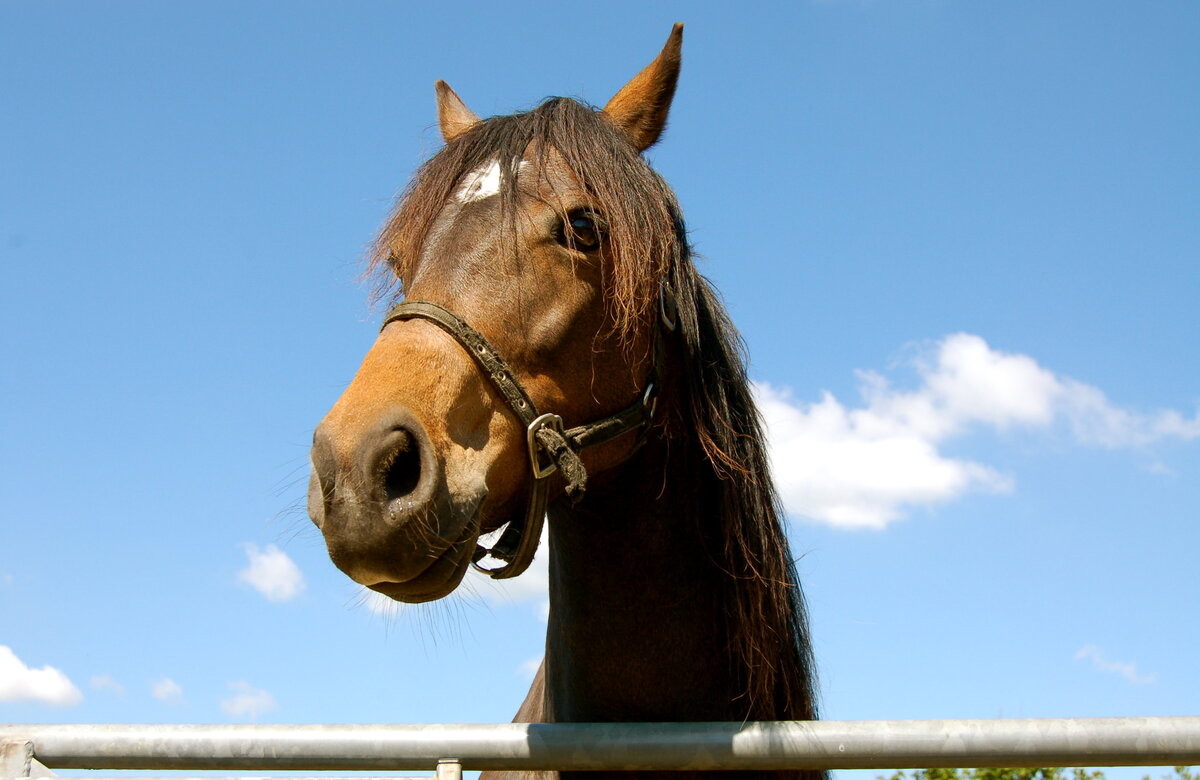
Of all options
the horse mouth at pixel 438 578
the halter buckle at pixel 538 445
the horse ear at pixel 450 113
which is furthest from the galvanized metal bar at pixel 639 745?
the horse ear at pixel 450 113

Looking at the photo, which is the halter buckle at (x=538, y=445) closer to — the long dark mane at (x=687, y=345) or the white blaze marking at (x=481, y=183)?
the long dark mane at (x=687, y=345)

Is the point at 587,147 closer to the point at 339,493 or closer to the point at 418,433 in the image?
the point at 418,433

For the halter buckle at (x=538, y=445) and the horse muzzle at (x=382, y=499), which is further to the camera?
the halter buckle at (x=538, y=445)

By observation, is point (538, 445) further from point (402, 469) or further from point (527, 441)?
point (402, 469)

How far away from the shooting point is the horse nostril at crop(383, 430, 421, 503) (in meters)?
2.13

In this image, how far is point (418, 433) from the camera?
7.08 feet

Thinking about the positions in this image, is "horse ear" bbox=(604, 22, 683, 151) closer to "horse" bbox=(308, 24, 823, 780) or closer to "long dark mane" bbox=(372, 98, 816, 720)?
"horse" bbox=(308, 24, 823, 780)

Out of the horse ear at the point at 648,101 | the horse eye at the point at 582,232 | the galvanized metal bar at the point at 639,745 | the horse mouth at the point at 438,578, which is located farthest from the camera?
the horse ear at the point at 648,101

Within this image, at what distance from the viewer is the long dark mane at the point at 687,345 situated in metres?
2.74

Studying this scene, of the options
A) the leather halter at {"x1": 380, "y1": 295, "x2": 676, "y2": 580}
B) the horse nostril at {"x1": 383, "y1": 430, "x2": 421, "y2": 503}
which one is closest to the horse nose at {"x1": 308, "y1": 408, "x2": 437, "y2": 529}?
the horse nostril at {"x1": 383, "y1": 430, "x2": 421, "y2": 503}

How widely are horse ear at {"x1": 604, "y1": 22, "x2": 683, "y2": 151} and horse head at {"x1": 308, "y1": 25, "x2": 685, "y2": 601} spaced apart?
0.46 feet

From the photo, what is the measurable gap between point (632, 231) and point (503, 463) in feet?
2.48

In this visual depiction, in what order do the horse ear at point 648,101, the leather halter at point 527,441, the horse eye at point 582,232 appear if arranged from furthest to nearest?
the horse ear at point 648,101 < the horse eye at point 582,232 < the leather halter at point 527,441

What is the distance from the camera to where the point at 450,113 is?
399 centimetres
